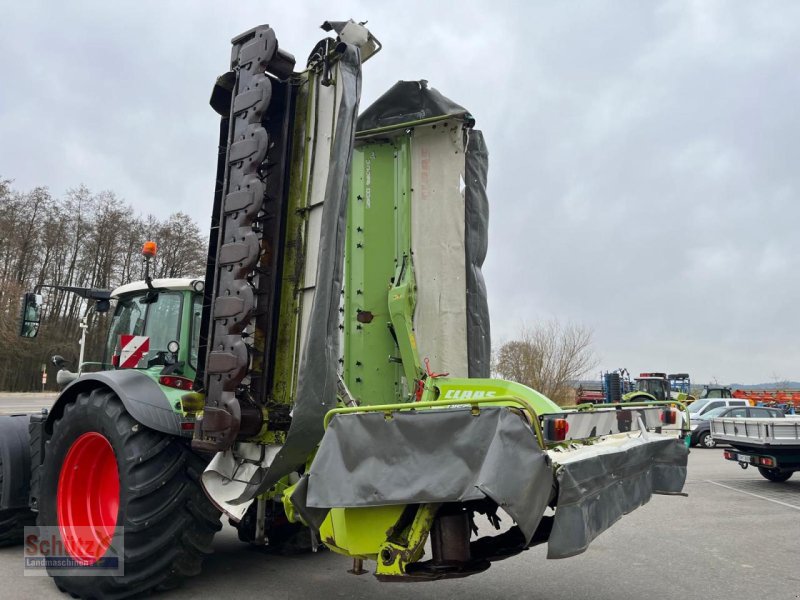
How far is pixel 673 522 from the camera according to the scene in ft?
23.6

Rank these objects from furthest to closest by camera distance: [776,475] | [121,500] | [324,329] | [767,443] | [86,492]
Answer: [776,475]
[767,443]
[86,492]
[121,500]
[324,329]

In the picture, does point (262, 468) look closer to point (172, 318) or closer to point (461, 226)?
point (172, 318)

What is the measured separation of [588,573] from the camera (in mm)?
4906

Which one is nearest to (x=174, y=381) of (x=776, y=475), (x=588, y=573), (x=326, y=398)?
(x=326, y=398)

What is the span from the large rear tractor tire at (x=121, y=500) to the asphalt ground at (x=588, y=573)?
1.18ft

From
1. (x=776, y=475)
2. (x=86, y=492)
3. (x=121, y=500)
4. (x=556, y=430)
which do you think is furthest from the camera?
(x=776, y=475)

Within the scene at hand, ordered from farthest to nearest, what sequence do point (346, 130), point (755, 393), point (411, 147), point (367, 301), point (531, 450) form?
point (755, 393)
point (411, 147)
point (367, 301)
point (346, 130)
point (531, 450)

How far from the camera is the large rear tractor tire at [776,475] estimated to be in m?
10.6

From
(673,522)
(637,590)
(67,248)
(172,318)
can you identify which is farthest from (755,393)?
(67,248)

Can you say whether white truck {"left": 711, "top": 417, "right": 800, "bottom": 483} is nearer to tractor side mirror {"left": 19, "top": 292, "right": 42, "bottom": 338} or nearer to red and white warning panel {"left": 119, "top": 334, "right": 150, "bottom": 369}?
red and white warning panel {"left": 119, "top": 334, "right": 150, "bottom": 369}

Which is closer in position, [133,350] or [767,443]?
[133,350]

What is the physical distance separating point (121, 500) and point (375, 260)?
2.50 m

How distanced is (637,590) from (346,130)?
390 cm

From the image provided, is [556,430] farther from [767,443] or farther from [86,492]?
[767,443]
